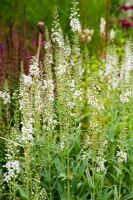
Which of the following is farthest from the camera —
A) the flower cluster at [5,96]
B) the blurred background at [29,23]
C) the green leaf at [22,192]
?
the blurred background at [29,23]

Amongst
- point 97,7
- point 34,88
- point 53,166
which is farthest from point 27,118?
point 97,7

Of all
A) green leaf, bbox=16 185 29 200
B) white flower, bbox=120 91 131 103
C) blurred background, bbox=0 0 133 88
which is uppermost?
blurred background, bbox=0 0 133 88

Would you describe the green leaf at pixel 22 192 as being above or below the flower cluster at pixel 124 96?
below

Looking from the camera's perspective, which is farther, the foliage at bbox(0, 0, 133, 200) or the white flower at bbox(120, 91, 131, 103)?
the white flower at bbox(120, 91, 131, 103)

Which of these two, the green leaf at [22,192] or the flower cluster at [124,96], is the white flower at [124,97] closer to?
the flower cluster at [124,96]

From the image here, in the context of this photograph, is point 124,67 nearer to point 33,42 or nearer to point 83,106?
point 83,106

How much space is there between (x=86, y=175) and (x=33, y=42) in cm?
202

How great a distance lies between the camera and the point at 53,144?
3.93m

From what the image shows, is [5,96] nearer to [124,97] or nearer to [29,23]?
[124,97]

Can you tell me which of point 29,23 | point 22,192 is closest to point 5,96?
point 22,192

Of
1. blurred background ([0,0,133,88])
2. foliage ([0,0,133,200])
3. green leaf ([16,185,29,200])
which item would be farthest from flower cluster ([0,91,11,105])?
green leaf ([16,185,29,200])

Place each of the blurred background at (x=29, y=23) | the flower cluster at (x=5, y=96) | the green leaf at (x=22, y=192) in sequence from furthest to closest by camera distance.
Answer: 1. the blurred background at (x=29, y=23)
2. the flower cluster at (x=5, y=96)
3. the green leaf at (x=22, y=192)

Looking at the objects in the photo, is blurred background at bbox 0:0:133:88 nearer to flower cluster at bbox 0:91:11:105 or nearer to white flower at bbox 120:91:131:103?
flower cluster at bbox 0:91:11:105

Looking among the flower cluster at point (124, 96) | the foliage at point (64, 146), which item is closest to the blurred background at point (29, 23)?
the foliage at point (64, 146)
